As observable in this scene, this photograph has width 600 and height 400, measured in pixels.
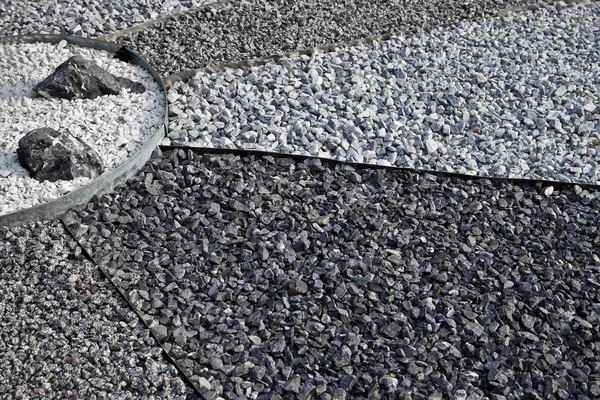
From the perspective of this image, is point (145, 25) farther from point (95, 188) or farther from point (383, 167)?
point (383, 167)

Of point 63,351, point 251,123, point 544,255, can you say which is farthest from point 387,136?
point 63,351

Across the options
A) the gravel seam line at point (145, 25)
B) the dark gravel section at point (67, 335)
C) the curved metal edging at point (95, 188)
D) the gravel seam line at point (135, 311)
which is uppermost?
the gravel seam line at point (145, 25)

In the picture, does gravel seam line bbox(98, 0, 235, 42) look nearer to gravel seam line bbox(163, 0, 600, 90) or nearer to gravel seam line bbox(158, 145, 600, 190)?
gravel seam line bbox(163, 0, 600, 90)

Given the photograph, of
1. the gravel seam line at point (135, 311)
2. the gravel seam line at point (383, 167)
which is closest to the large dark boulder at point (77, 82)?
the gravel seam line at point (383, 167)

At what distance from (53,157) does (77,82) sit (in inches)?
28.0

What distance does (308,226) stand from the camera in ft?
11.8

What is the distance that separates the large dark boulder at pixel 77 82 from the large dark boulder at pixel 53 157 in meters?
0.53

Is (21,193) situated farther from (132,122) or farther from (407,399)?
(407,399)

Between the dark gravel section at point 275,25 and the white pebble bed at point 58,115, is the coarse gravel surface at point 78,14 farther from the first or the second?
the white pebble bed at point 58,115

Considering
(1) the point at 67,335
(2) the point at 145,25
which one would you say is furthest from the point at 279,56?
(1) the point at 67,335

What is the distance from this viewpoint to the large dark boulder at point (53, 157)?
3.69 meters

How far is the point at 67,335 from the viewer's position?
2.96 metres

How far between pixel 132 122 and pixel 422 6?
269 cm

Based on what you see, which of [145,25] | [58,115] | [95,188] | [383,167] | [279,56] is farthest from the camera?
[145,25]
